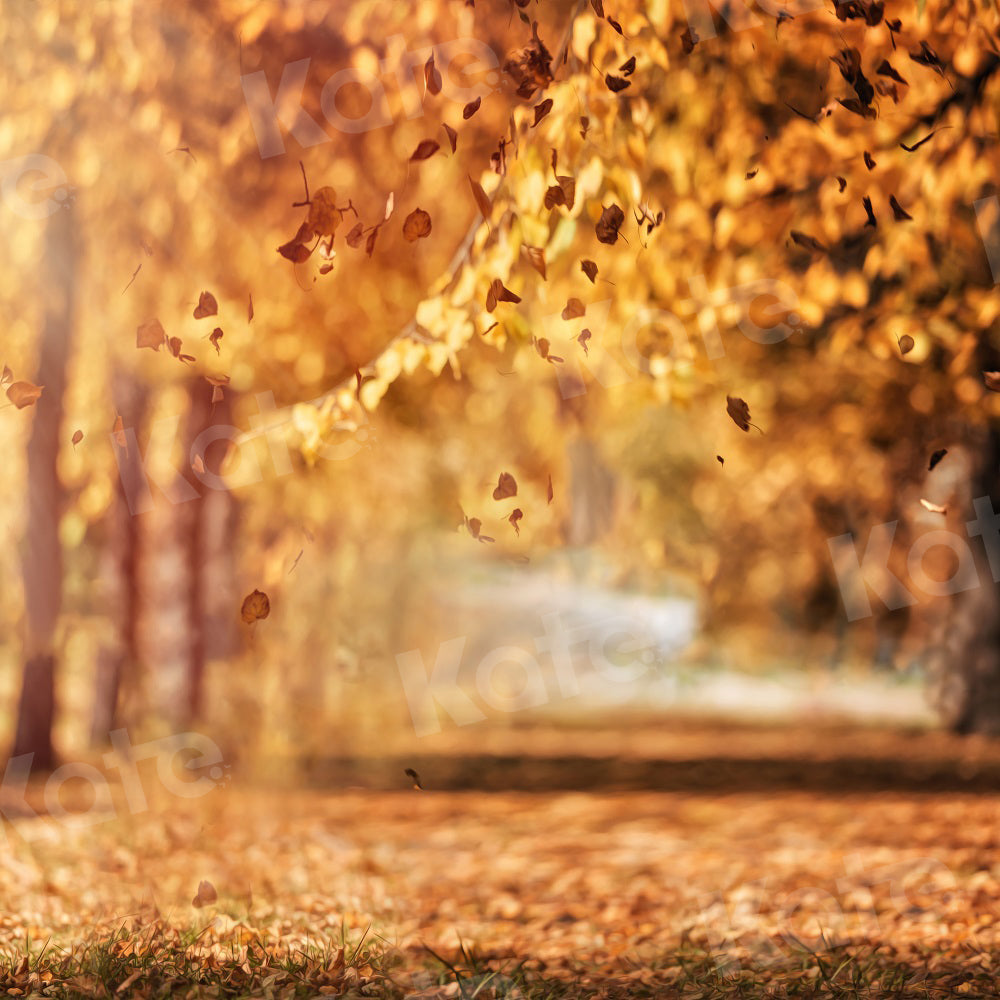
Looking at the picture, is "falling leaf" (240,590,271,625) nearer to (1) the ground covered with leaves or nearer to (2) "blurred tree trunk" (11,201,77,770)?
(1) the ground covered with leaves

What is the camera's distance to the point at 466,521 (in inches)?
161

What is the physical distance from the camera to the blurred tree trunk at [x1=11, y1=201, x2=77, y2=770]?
8781 mm

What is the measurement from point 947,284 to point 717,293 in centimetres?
322

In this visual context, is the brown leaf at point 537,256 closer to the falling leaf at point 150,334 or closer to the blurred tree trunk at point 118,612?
the falling leaf at point 150,334

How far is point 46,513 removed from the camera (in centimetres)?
923

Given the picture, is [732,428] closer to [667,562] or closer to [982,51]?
[667,562]

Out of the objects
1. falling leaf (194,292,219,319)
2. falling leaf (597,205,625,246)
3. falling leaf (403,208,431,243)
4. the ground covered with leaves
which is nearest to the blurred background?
falling leaf (194,292,219,319)

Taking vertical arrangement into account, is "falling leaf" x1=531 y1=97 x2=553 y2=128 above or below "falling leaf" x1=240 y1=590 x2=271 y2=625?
above

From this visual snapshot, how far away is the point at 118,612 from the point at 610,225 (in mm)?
9001

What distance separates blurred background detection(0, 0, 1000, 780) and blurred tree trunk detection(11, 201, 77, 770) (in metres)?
0.03

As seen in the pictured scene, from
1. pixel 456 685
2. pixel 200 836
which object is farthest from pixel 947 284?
pixel 456 685

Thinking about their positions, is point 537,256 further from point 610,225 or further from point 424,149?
point 424,149

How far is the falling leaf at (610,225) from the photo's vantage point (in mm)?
3480

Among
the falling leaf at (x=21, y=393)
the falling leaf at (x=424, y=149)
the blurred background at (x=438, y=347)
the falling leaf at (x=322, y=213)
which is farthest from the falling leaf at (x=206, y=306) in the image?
the falling leaf at (x=424, y=149)
